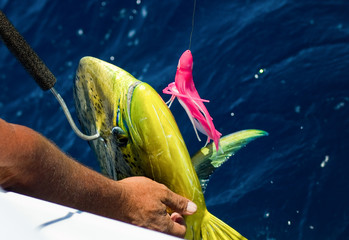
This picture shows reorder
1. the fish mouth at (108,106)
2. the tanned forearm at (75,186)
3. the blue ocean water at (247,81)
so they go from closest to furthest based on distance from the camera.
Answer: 1. the tanned forearm at (75,186)
2. the fish mouth at (108,106)
3. the blue ocean water at (247,81)

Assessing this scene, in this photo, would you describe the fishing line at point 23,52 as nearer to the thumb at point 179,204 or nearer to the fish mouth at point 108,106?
the fish mouth at point 108,106

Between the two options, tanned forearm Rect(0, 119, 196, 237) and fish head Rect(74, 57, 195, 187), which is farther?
fish head Rect(74, 57, 195, 187)

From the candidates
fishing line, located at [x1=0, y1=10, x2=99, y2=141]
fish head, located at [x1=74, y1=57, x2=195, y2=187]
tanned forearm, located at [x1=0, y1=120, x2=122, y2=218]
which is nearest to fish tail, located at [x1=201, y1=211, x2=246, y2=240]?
fish head, located at [x1=74, y1=57, x2=195, y2=187]

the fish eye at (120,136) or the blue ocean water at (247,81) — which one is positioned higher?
the fish eye at (120,136)

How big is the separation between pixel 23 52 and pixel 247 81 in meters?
2.51

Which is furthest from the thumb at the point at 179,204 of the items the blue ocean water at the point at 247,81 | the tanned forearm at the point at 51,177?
the blue ocean water at the point at 247,81

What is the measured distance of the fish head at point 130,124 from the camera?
217 cm

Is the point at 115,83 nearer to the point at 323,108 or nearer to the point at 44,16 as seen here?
the point at 323,108

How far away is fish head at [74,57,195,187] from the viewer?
2.17m

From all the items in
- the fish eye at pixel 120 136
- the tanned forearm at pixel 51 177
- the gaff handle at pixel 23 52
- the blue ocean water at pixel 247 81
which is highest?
the gaff handle at pixel 23 52

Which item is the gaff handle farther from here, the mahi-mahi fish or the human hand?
the human hand

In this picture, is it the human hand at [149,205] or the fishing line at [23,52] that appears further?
the fishing line at [23,52]

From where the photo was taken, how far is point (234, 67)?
4348 mm

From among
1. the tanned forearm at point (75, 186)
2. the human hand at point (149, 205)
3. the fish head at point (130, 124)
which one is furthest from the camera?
the fish head at point (130, 124)
